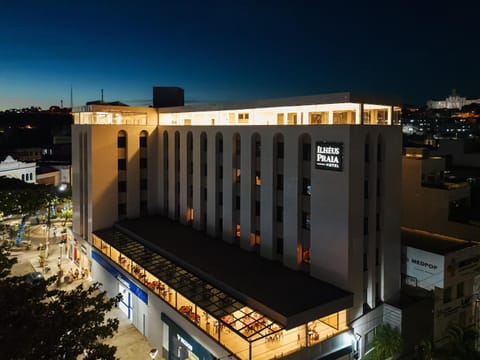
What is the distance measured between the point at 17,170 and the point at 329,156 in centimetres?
6369

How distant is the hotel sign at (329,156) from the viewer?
2298cm

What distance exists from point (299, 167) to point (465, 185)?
2064cm

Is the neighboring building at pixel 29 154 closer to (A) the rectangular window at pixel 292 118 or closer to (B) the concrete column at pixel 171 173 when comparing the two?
(B) the concrete column at pixel 171 173

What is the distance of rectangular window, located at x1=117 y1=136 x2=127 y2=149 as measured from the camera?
128 feet

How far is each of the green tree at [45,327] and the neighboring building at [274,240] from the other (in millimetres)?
7397

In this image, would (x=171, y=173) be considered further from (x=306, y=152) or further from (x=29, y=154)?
(x=29, y=154)

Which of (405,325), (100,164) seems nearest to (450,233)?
(405,325)

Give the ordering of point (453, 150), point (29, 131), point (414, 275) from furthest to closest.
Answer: point (29, 131), point (453, 150), point (414, 275)

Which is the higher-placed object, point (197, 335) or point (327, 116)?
point (327, 116)

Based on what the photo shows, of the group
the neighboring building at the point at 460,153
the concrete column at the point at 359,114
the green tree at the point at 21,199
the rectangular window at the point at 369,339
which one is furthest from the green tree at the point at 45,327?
the neighboring building at the point at 460,153

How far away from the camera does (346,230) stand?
75.2 ft

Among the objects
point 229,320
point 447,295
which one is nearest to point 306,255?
point 229,320

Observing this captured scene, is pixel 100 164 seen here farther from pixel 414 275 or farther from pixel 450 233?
pixel 450 233

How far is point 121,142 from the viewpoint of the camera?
128 feet
